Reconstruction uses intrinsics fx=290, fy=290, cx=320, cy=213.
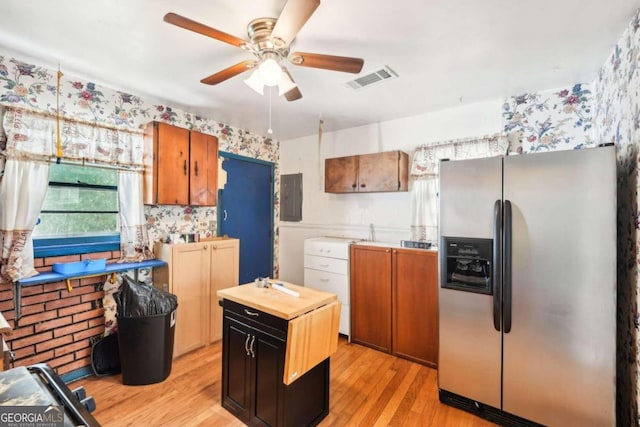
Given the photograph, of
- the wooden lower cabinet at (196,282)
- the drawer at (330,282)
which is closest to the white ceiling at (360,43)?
the wooden lower cabinet at (196,282)

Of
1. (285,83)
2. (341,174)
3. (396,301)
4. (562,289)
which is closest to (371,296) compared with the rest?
(396,301)

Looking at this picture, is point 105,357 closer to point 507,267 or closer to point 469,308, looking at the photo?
point 469,308

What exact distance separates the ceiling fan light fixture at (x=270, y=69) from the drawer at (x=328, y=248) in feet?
6.35

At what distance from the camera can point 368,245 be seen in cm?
306

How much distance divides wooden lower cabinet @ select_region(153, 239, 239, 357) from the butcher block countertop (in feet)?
3.34

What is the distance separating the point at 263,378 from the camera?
5.86 feet

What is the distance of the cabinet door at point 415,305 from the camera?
2.67 metres

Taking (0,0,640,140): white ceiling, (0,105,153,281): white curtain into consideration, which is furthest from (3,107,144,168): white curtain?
(0,0,640,140): white ceiling

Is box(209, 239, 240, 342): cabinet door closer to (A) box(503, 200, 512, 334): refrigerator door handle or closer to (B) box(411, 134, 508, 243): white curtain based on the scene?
(B) box(411, 134, 508, 243): white curtain

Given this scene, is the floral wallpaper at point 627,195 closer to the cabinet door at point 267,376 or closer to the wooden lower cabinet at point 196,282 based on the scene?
the cabinet door at point 267,376

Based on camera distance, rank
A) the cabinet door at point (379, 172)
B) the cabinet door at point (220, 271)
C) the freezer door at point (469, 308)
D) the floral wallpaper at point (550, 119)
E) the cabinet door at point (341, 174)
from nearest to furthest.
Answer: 1. the freezer door at point (469, 308)
2. the floral wallpaper at point (550, 119)
3. the cabinet door at point (220, 271)
4. the cabinet door at point (379, 172)
5. the cabinet door at point (341, 174)

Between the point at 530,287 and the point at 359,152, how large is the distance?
2.31 meters

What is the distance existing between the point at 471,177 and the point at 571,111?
1.27 metres

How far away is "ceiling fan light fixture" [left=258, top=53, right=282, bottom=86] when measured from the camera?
5.41 ft
